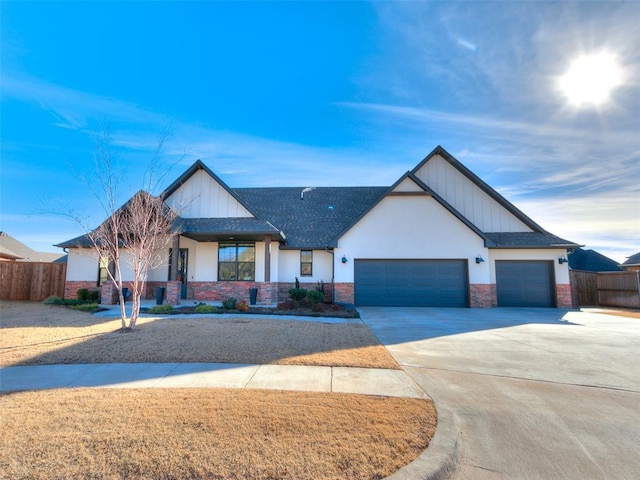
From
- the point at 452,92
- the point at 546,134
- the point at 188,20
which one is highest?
the point at 188,20

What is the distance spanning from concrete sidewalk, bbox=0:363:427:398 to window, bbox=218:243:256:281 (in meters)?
10.8

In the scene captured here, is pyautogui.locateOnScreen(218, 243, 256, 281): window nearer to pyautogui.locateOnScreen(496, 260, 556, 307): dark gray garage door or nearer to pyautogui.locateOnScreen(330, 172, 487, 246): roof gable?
pyautogui.locateOnScreen(330, 172, 487, 246): roof gable

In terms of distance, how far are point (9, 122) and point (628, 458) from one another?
62.2ft

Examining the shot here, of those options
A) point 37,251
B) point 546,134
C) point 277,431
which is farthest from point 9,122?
point 37,251

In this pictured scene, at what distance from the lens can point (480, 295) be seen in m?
15.7

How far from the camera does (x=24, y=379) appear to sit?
5.27 metres

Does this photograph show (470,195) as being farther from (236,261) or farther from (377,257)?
(236,261)

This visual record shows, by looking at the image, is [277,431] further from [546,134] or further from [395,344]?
[546,134]

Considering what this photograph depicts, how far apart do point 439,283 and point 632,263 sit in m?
26.8

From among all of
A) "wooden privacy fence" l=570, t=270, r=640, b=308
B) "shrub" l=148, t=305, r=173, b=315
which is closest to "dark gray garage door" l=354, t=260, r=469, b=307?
"wooden privacy fence" l=570, t=270, r=640, b=308

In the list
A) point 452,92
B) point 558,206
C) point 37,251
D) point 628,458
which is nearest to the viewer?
point 628,458

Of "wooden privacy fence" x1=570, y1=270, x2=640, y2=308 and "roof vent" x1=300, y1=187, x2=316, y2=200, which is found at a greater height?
"roof vent" x1=300, y1=187, x2=316, y2=200

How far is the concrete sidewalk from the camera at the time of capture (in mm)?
4840

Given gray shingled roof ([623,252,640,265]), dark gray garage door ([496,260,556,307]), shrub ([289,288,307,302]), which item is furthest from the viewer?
gray shingled roof ([623,252,640,265])
